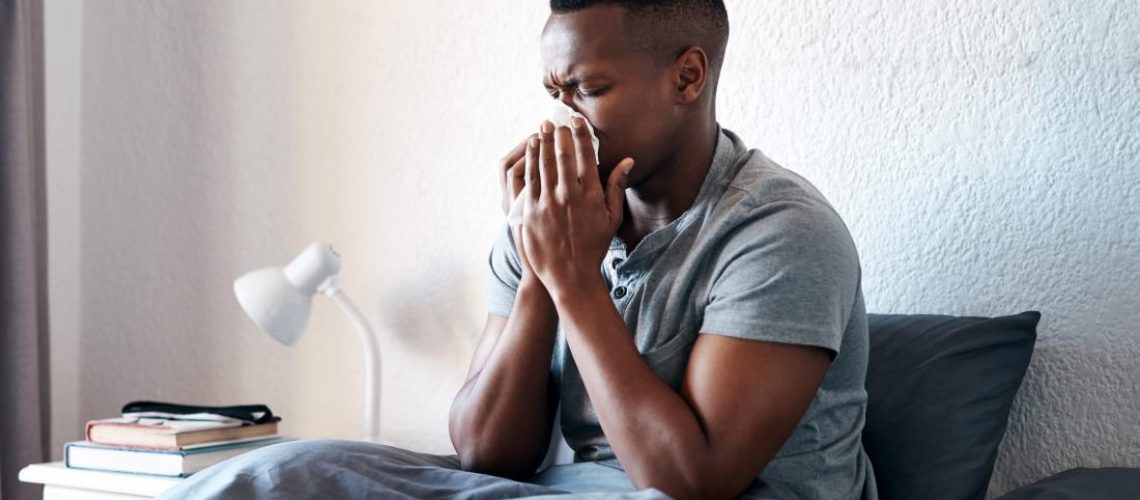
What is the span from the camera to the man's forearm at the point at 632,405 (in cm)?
118

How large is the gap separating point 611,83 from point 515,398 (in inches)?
14.7

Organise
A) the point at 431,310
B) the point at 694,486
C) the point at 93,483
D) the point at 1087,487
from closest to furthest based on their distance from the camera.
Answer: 1. the point at 694,486
2. the point at 1087,487
3. the point at 93,483
4. the point at 431,310

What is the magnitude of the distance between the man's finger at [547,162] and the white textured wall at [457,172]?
52cm

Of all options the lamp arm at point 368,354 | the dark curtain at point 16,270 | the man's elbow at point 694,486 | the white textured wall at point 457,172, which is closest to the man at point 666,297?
the man's elbow at point 694,486

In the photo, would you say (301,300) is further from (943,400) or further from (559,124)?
A: (943,400)

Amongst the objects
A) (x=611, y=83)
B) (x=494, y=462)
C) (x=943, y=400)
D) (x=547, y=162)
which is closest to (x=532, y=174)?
(x=547, y=162)

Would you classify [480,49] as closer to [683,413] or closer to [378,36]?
[378,36]

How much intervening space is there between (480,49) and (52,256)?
1.02m

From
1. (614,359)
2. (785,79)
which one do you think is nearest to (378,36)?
(785,79)

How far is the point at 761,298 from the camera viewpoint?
122 centimetres

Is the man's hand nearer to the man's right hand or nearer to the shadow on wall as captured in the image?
the man's right hand

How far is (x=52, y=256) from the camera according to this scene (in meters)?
2.47

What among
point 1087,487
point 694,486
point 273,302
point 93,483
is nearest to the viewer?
point 694,486

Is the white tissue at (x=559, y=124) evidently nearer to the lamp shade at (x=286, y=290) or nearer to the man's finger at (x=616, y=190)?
the man's finger at (x=616, y=190)
